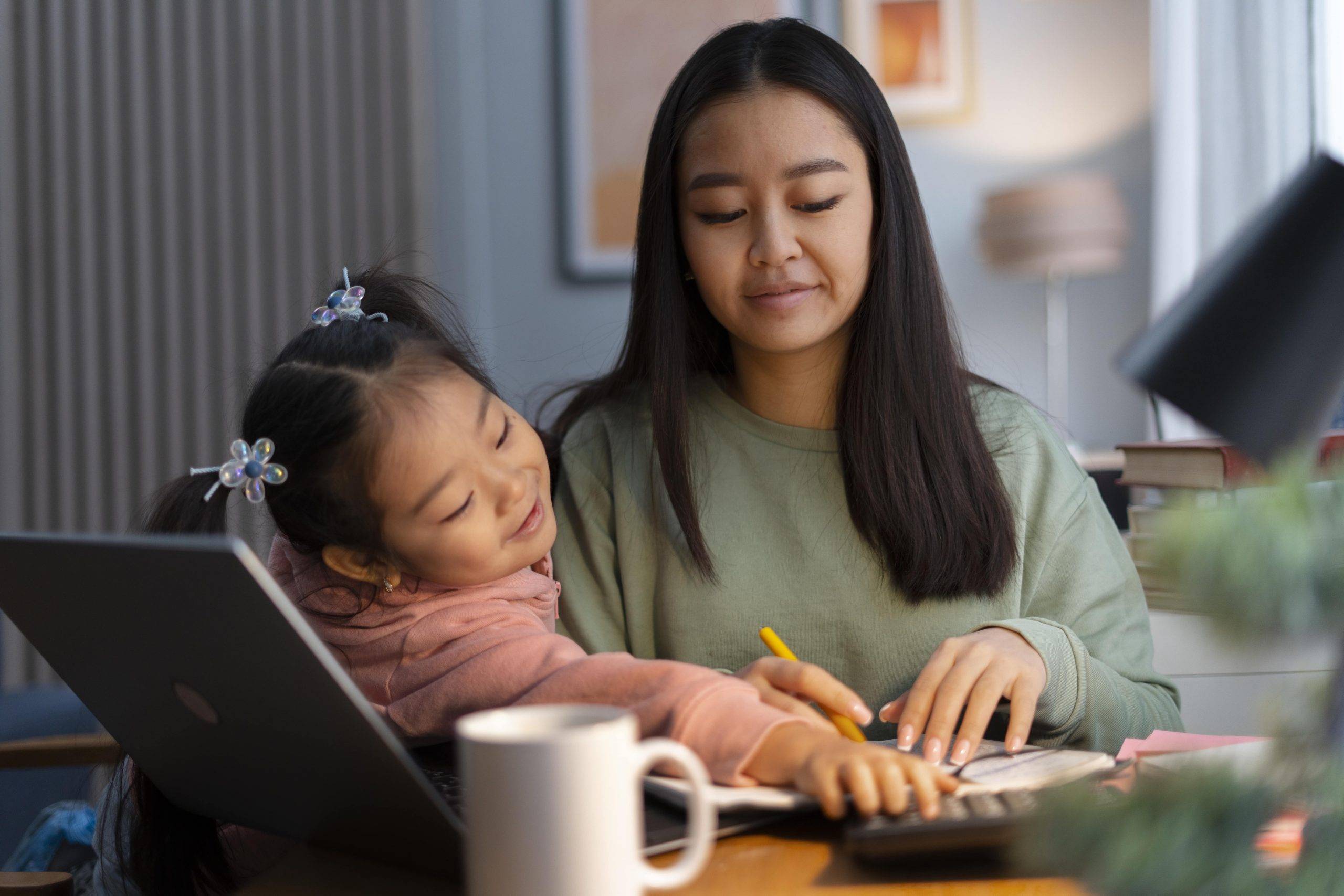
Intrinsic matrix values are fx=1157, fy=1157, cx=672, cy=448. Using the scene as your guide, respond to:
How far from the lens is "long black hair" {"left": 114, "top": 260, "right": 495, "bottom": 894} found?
0.81 m

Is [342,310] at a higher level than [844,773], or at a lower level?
higher

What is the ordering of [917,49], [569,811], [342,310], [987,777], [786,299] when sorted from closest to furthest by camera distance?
[569,811], [987,777], [342,310], [786,299], [917,49]

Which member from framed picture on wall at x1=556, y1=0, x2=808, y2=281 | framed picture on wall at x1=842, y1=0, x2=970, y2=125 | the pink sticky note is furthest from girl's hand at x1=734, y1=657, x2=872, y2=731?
framed picture on wall at x1=842, y1=0, x2=970, y2=125

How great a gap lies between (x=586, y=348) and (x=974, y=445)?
2290mm

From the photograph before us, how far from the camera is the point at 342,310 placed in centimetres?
96

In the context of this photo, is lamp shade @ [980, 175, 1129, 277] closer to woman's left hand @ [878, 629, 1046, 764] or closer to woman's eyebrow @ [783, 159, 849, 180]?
woman's eyebrow @ [783, 159, 849, 180]

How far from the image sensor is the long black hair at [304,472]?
809 mm

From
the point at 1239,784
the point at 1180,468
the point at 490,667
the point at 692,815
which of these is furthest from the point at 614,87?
the point at 1239,784

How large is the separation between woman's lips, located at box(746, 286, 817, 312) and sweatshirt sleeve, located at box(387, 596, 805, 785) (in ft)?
1.21

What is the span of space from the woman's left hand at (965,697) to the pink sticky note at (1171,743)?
63 mm

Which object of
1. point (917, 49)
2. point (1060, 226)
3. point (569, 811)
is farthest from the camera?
point (917, 49)

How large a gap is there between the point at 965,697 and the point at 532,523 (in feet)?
1.14

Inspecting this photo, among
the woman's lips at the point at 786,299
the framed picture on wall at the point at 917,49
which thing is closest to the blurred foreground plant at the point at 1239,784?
the woman's lips at the point at 786,299

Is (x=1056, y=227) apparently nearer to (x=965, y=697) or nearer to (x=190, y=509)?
(x=965, y=697)
